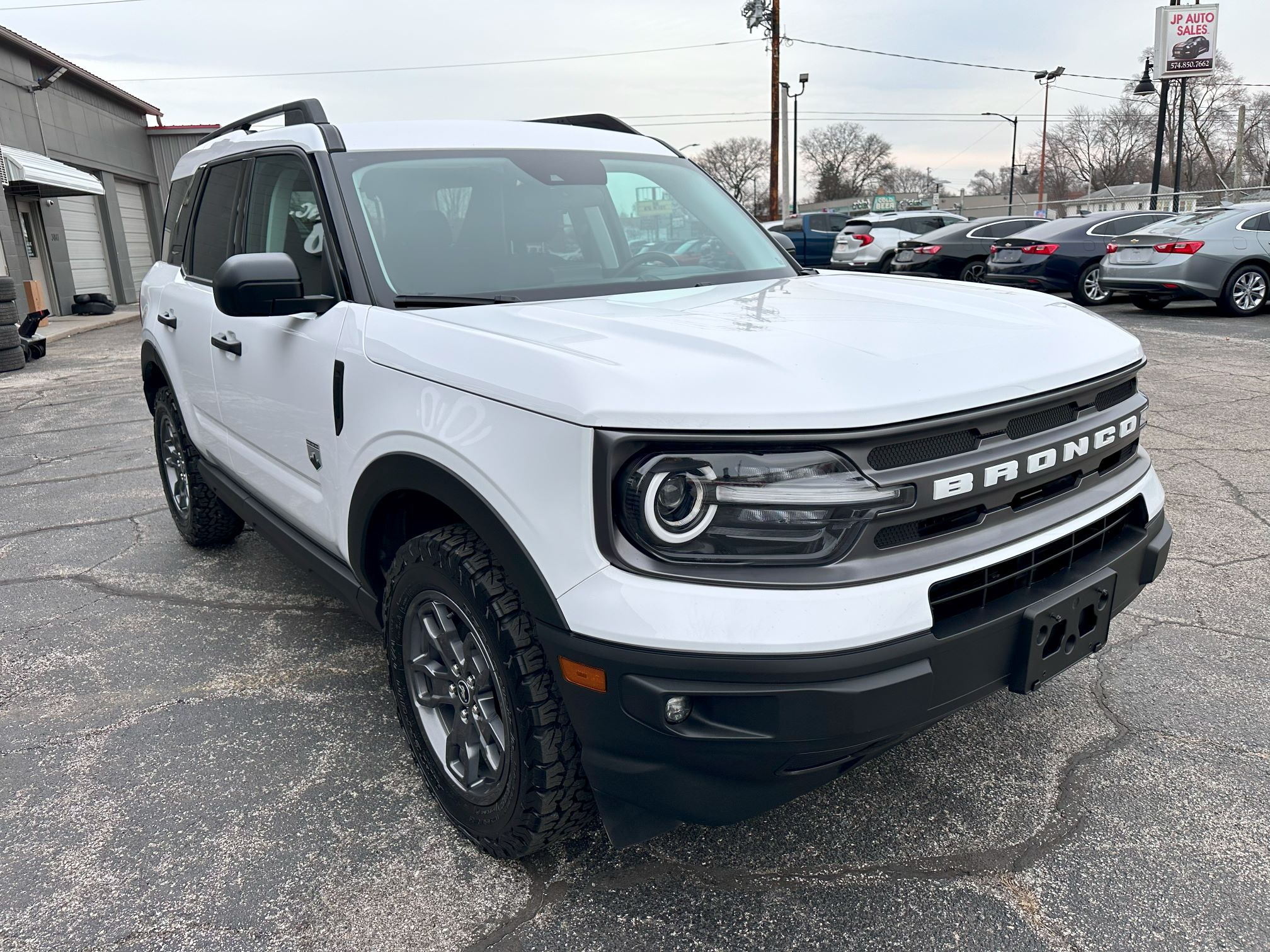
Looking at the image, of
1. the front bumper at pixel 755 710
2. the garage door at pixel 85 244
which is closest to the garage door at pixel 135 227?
the garage door at pixel 85 244

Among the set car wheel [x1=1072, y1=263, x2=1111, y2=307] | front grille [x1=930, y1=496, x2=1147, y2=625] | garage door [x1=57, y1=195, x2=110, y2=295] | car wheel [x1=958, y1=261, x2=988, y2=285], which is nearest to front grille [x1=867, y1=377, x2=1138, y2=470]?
front grille [x1=930, y1=496, x2=1147, y2=625]

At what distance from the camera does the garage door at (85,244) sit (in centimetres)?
2095

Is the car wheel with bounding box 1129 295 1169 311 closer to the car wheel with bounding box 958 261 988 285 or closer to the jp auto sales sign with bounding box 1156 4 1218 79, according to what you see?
the car wheel with bounding box 958 261 988 285

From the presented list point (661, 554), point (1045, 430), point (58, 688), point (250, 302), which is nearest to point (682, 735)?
point (661, 554)

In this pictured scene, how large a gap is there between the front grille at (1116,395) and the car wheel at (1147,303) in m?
12.2

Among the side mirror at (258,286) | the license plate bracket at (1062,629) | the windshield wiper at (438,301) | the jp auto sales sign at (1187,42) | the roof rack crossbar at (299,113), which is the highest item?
the jp auto sales sign at (1187,42)

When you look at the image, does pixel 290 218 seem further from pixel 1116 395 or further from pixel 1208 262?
pixel 1208 262

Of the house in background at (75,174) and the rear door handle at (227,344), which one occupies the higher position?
the house in background at (75,174)

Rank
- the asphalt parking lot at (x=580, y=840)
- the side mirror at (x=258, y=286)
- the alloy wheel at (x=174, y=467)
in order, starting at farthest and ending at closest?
the alloy wheel at (x=174, y=467)
the side mirror at (x=258, y=286)
the asphalt parking lot at (x=580, y=840)

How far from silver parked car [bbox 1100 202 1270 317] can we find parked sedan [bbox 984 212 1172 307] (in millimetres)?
1202

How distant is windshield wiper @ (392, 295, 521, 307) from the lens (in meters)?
2.53

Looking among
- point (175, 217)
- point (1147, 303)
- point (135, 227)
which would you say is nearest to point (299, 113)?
point (175, 217)

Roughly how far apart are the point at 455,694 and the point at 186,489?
2841mm

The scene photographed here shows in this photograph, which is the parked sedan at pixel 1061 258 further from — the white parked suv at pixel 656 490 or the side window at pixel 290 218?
the side window at pixel 290 218
